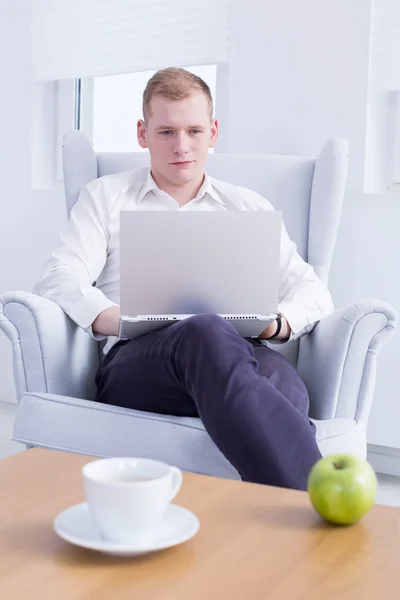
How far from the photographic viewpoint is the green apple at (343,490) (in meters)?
0.85

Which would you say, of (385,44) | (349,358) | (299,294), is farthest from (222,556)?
(385,44)

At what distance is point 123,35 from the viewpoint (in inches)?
114

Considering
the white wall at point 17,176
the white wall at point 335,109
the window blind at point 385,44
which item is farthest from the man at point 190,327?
the white wall at point 17,176

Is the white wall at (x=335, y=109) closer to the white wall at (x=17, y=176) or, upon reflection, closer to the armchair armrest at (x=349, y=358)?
the armchair armrest at (x=349, y=358)

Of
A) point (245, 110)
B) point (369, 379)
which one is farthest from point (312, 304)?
point (245, 110)

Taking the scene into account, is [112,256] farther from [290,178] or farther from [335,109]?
[335,109]

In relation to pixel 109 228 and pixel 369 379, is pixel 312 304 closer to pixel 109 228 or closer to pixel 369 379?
pixel 369 379

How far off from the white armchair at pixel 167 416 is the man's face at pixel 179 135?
338 millimetres

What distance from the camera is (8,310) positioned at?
1.69 metres

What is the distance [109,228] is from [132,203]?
3.7 inches

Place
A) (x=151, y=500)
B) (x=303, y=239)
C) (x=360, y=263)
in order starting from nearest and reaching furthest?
(x=151, y=500), (x=303, y=239), (x=360, y=263)

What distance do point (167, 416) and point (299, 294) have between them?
47 centimetres

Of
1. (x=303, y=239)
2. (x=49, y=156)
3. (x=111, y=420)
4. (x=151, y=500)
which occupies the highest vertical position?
(x=49, y=156)

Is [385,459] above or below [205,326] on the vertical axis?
below
